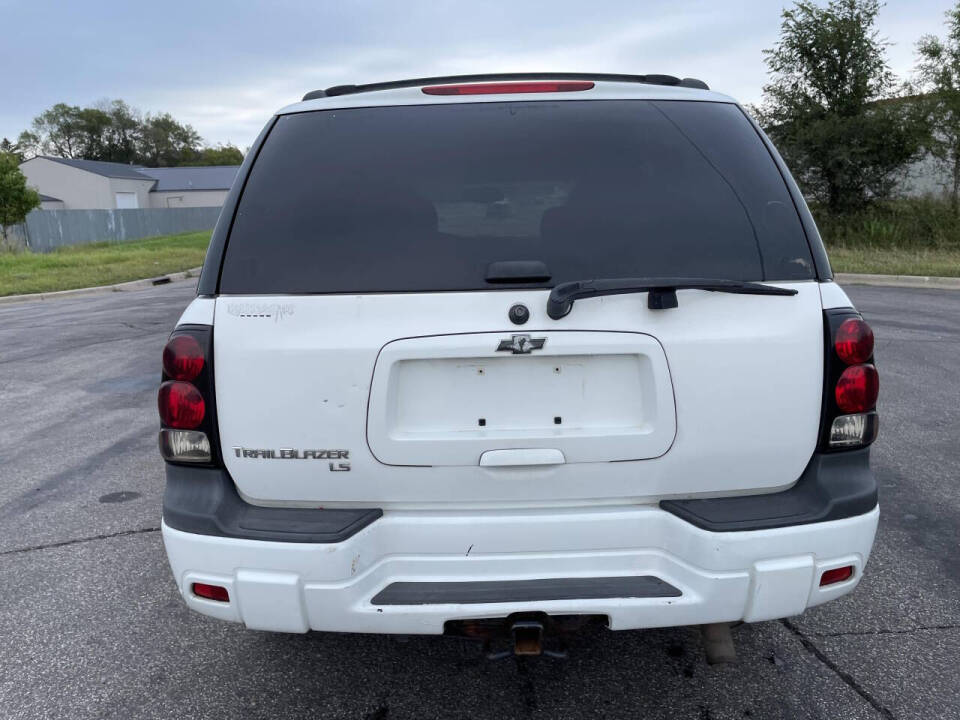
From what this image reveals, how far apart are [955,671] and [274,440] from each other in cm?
238

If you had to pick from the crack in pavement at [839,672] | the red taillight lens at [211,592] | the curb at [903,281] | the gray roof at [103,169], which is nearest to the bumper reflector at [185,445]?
the red taillight lens at [211,592]

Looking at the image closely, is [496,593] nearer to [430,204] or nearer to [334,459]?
[334,459]

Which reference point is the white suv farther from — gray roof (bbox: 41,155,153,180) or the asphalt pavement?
gray roof (bbox: 41,155,153,180)

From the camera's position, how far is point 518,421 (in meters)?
2.14

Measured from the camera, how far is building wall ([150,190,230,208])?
236ft

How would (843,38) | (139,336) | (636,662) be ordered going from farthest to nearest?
(843,38), (139,336), (636,662)

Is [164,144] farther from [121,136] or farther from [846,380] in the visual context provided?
[846,380]

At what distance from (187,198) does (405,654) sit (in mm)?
75876

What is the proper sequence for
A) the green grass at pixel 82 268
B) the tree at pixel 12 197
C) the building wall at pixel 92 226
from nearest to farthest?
1. the green grass at pixel 82 268
2. the building wall at pixel 92 226
3. the tree at pixel 12 197

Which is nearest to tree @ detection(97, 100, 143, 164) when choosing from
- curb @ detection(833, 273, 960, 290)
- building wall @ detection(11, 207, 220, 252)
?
building wall @ detection(11, 207, 220, 252)

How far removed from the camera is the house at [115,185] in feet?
219

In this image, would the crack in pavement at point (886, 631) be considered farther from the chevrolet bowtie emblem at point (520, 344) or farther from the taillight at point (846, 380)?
the chevrolet bowtie emblem at point (520, 344)

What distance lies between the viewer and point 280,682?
8.95ft

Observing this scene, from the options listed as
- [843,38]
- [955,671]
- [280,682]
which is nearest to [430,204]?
[280,682]
